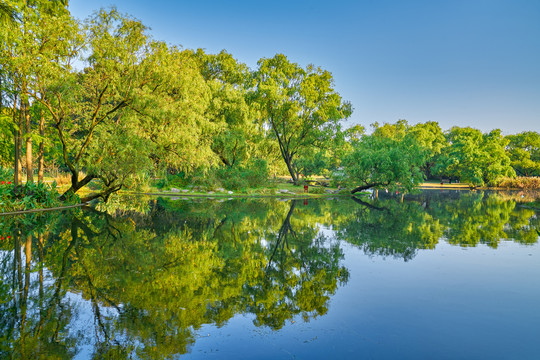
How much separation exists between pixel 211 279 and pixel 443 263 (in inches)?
297

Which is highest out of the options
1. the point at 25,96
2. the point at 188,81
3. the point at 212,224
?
the point at 188,81

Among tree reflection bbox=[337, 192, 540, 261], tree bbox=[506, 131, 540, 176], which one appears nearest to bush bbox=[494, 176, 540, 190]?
tree bbox=[506, 131, 540, 176]

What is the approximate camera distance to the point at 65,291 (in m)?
7.47

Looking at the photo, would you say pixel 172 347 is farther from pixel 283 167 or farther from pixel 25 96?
pixel 283 167

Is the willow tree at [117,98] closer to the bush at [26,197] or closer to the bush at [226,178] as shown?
the bush at [26,197]

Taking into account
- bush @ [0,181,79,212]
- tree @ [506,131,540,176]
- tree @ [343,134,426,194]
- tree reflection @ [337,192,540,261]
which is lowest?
tree reflection @ [337,192,540,261]

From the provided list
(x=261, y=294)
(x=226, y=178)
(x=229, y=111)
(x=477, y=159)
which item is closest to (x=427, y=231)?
(x=261, y=294)

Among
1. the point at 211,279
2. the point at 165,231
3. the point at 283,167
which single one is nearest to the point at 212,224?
the point at 165,231

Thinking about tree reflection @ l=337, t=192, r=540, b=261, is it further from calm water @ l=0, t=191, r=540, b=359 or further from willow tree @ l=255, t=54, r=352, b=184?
willow tree @ l=255, t=54, r=352, b=184

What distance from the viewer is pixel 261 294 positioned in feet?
25.1

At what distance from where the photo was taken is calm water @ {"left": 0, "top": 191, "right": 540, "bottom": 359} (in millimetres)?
5406

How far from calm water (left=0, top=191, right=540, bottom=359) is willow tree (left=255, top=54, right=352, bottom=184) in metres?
32.4

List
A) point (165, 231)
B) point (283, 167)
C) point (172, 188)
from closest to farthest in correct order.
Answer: point (165, 231)
point (172, 188)
point (283, 167)

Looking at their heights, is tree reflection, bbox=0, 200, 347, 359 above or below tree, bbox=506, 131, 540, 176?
below
